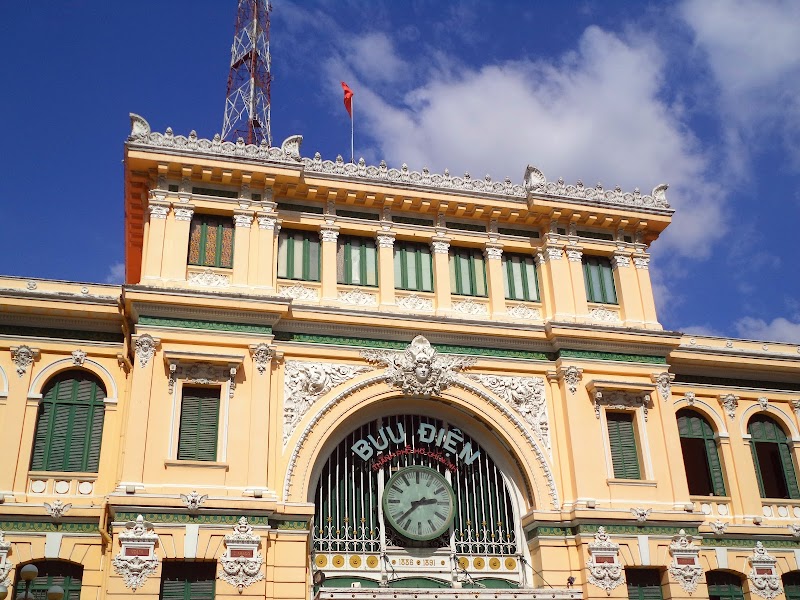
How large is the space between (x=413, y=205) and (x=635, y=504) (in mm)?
11020

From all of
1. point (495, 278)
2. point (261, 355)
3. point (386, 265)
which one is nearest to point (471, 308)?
point (495, 278)

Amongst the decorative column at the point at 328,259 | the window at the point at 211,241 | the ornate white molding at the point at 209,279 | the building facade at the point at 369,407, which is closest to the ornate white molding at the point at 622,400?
the building facade at the point at 369,407

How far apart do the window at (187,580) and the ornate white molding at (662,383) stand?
553 inches

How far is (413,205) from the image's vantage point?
91.2 feet

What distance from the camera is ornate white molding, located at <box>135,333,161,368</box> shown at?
23.2m

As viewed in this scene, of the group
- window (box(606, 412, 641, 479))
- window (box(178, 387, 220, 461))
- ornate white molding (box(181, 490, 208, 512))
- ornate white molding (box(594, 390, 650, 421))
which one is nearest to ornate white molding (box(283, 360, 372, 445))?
window (box(178, 387, 220, 461))

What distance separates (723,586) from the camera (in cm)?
2731

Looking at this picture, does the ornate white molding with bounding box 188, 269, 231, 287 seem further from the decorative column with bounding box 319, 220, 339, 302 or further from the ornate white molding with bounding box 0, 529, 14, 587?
the ornate white molding with bounding box 0, 529, 14, 587

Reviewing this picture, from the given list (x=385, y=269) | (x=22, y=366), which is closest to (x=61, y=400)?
(x=22, y=366)

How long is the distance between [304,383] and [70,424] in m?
6.42

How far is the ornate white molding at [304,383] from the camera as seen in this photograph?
2433cm

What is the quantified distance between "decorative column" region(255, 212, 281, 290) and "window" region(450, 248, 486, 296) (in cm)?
558

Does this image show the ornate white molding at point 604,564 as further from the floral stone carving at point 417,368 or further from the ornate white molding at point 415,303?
the ornate white molding at point 415,303

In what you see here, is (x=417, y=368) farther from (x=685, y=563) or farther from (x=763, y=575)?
(x=763, y=575)
